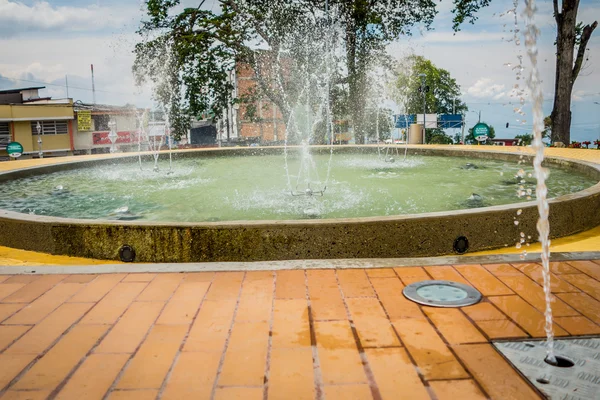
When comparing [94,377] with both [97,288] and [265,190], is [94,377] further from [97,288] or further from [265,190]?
[265,190]

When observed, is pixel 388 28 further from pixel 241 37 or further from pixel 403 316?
pixel 403 316

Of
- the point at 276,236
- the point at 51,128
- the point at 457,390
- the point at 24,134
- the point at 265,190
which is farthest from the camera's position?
the point at 51,128

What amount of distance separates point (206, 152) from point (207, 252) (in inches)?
421

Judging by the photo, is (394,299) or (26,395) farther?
(394,299)

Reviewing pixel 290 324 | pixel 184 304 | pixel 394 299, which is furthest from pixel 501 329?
pixel 184 304

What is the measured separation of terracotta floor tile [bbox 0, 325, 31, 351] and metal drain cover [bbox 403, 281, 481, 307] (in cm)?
211

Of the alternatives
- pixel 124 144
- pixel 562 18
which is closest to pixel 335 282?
pixel 562 18

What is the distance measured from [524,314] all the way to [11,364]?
100 inches

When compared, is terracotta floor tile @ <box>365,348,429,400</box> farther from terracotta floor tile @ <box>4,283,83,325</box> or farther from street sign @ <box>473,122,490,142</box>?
street sign @ <box>473,122,490,142</box>

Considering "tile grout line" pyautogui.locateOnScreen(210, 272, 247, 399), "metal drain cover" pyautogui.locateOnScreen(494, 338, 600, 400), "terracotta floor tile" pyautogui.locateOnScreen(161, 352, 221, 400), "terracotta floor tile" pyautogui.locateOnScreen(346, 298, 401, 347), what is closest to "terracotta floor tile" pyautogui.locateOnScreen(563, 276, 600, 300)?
"metal drain cover" pyautogui.locateOnScreen(494, 338, 600, 400)

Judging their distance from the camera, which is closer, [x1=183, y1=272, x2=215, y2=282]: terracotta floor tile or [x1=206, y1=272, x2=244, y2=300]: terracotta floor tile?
[x1=206, y1=272, x2=244, y2=300]: terracotta floor tile

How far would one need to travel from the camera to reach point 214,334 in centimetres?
234

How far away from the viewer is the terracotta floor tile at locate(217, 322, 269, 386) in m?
1.93

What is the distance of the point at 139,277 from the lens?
318 centimetres
